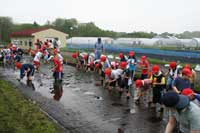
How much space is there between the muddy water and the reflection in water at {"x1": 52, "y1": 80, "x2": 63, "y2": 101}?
7.4 inches

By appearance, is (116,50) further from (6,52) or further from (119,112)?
(119,112)

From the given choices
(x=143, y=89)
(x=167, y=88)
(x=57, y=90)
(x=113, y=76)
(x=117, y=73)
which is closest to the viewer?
(x=167, y=88)

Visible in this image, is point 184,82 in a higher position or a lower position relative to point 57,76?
higher

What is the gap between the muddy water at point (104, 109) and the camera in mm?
8930

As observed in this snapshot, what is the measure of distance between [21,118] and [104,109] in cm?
331

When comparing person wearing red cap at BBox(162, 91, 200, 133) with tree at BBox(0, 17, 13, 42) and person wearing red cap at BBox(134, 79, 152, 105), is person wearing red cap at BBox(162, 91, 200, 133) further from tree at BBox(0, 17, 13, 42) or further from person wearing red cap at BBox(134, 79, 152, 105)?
tree at BBox(0, 17, 13, 42)

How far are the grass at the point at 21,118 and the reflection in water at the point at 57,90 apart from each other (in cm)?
227

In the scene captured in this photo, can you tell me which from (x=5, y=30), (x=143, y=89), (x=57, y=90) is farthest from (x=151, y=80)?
(x=5, y=30)

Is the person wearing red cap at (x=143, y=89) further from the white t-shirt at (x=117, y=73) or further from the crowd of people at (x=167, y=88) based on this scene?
the white t-shirt at (x=117, y=73)

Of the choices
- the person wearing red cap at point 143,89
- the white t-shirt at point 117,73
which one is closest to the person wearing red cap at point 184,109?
the person wearing red cap at point 143,89

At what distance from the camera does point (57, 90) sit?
14852 millimetres

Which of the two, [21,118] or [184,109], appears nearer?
[184,109]

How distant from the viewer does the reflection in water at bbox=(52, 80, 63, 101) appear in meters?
13.4

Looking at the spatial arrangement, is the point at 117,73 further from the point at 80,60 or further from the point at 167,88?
the point at 80,60
